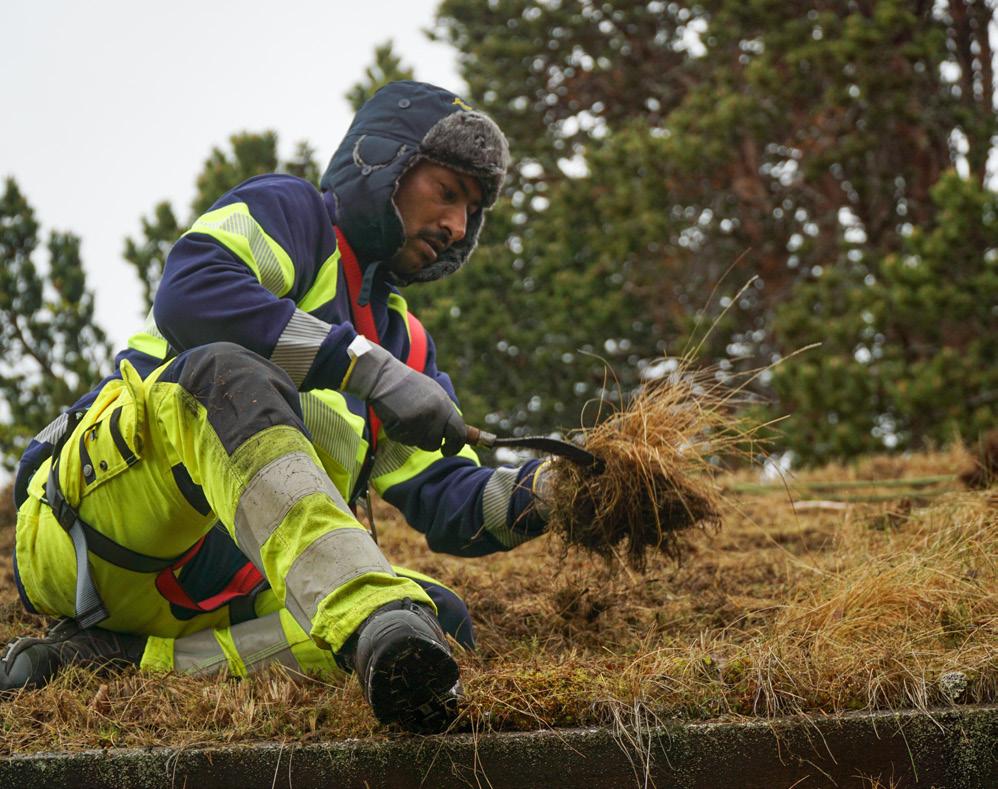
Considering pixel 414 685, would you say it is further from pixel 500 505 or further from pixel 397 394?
pixel 500 505

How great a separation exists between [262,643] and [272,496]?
2.39ft

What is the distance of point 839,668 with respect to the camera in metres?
2.11

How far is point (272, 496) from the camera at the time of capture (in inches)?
80.3

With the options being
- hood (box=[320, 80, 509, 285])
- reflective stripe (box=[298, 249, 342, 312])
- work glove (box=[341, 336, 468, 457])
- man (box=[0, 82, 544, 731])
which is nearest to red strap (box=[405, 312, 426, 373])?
man (box=[0, 82, 544, 731])

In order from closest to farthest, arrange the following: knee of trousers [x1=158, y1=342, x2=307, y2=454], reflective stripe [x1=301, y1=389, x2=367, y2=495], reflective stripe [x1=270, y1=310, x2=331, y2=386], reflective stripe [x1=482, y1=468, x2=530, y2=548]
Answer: knee of trousers [x1=158, y1=342, x2=307, y2=454]
reflective stripe [x1=270, y1=310, x2=331, y2=386]
reflective stripe [x1=301, y1=389, x2=367, y2=495]
reflective stripe [x1=482, y1=468, x2=530, y2=548]

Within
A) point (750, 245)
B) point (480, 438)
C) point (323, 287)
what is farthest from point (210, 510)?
point (750, 245)

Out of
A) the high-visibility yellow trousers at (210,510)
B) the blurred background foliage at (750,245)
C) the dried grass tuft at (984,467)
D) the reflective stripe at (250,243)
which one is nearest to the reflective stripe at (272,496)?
the high-visibility yellow trousers at (210,510)

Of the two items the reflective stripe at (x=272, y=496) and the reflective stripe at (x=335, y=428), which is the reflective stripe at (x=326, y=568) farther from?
the reflective stripe at (x=335, y=428)

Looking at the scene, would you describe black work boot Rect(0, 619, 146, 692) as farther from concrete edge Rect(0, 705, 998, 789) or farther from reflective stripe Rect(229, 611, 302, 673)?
concrete edge Rect(0, 705, 998, 789)

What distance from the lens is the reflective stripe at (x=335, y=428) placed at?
2812mm

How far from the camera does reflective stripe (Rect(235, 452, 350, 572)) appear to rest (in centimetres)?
204

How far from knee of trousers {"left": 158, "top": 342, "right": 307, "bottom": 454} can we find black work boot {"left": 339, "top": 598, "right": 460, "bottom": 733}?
446 mm

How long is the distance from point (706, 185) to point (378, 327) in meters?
10.3

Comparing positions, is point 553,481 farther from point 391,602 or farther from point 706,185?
point 706,185
